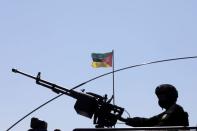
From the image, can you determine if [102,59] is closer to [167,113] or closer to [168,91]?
Result: [168,91]

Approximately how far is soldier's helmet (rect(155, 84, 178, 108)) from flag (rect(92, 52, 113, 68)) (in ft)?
59.5

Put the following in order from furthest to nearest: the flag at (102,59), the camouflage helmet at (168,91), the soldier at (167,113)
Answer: the flag at (102,59) < the camouflage helmet at (168,91) < the soldier at (167,113)

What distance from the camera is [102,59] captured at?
26.5 metres

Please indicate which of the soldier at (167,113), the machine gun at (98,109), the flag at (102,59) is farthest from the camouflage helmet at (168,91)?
the flag at (102,59)

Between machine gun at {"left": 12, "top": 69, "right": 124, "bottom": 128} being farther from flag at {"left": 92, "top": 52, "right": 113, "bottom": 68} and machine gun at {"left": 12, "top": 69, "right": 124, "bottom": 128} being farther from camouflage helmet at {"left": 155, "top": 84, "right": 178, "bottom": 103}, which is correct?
flag at {"left": 92, "top": 52, "right": 113, "bottom": 68}

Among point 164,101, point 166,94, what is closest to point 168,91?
point 166,94

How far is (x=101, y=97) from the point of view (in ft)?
29.8

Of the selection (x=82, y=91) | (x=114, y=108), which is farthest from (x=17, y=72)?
(x=114, y=108)

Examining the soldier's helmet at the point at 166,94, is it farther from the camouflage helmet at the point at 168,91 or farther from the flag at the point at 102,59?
the flag at the point at 102,59

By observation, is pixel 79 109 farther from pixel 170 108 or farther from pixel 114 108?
pixel 170 108

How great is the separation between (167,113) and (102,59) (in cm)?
1940

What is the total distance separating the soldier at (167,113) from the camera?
7.00 m

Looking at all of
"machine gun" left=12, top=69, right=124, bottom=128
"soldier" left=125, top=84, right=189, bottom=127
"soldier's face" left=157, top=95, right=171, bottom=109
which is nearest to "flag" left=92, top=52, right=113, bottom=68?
"machine gun" left=12, top=69, right=124, bottom=128

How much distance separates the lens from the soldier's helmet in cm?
756
